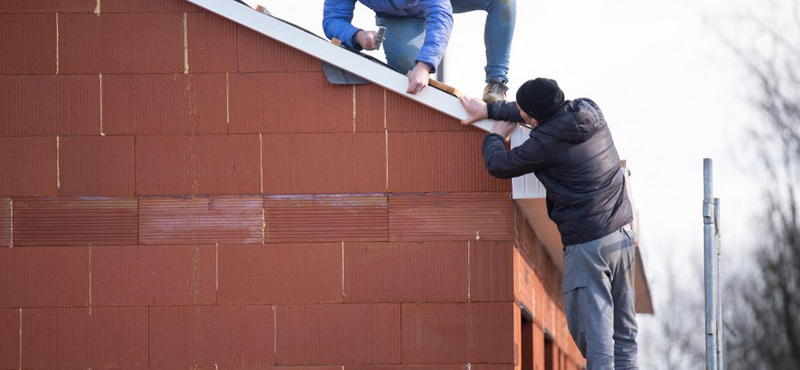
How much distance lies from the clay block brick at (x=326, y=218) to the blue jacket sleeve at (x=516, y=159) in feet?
3.08

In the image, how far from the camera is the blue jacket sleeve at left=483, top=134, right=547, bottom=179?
332 inches

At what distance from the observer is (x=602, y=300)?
27.7 ft

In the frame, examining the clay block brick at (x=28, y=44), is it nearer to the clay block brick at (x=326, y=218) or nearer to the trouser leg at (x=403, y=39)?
the clay block brick at (x=326, y=218)

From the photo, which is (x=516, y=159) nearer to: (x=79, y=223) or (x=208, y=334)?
(x=208, y=334)

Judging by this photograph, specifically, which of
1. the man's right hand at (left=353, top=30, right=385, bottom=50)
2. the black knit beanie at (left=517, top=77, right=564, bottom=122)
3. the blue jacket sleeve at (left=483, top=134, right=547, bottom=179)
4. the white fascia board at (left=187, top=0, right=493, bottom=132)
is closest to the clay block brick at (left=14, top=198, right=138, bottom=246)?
the white fascia board at (left=187, top=0, right=493, bottom=132)

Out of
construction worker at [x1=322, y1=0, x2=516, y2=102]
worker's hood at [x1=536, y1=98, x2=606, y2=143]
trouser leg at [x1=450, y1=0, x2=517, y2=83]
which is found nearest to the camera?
worker's hood at [x1=536, y1=98, x2=606, y2=143]

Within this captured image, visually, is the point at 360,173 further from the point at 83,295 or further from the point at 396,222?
the point at 83,295

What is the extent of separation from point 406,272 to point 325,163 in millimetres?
842

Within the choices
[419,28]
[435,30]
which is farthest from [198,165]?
[419,28]

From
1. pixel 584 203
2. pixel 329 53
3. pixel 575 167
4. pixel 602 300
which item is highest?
pixel 329 53

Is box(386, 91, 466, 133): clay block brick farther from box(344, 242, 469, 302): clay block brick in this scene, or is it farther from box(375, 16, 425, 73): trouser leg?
box(375, 16, 425, 73): trouser leg

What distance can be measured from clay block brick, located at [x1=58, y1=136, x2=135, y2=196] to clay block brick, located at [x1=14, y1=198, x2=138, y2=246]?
62 mm

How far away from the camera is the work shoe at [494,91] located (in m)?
10.2

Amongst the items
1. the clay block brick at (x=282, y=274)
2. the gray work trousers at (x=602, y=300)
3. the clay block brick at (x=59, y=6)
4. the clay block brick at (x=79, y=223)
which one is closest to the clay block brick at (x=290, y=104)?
the clay block brick at (x=282, y=274)
